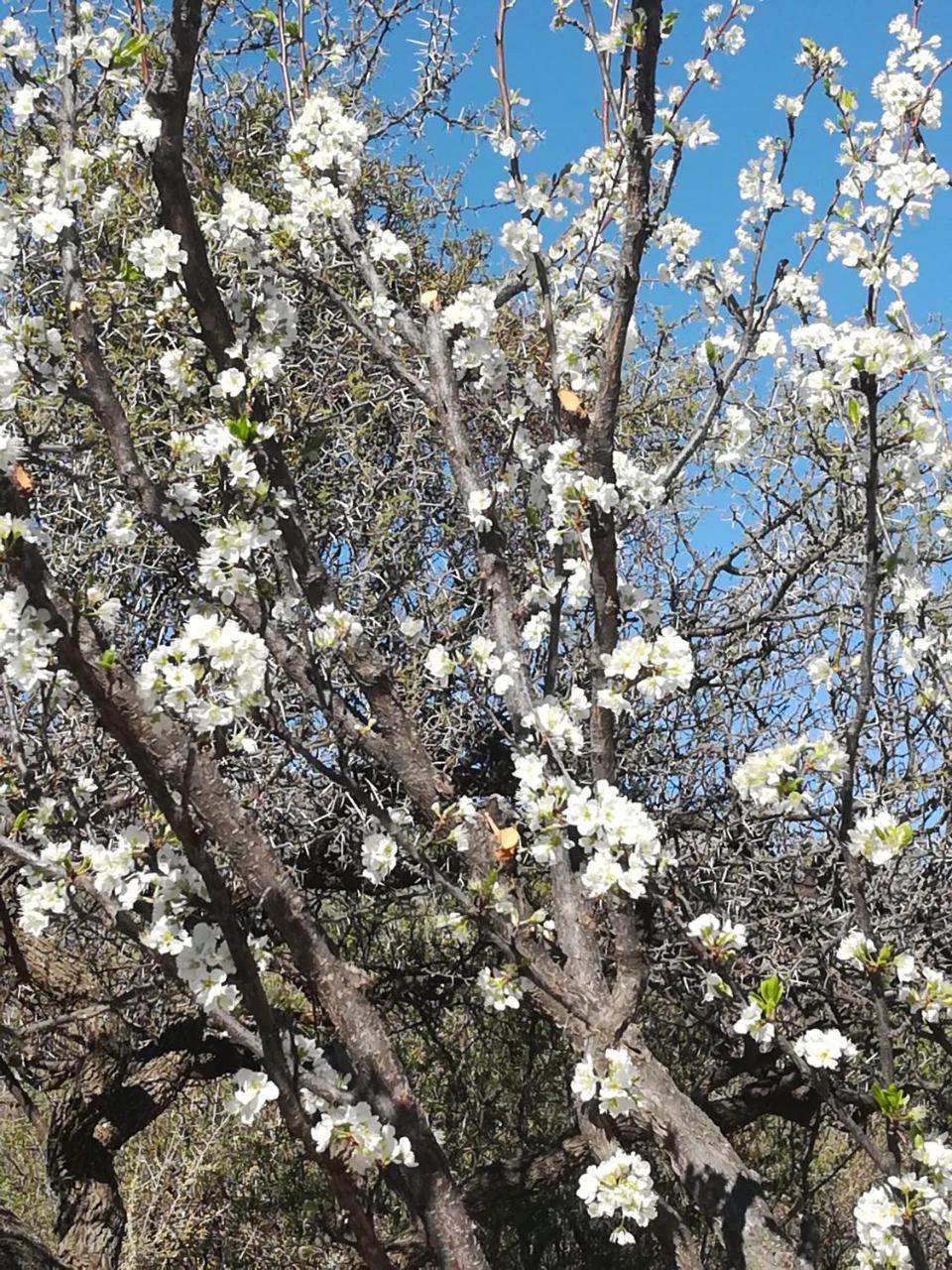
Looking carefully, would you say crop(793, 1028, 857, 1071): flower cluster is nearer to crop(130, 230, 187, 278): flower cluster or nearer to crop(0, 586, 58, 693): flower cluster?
crop(0, 586, 58, 693): flower cluster

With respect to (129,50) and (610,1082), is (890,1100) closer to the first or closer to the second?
(610,1082)

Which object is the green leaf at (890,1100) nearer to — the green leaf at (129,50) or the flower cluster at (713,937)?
the flower cluster at (713,937)

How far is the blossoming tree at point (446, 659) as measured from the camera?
2133 millimetres

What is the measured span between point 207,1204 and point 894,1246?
3.83m

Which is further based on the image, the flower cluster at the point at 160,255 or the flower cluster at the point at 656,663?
the flower cluster at the point at 160,255

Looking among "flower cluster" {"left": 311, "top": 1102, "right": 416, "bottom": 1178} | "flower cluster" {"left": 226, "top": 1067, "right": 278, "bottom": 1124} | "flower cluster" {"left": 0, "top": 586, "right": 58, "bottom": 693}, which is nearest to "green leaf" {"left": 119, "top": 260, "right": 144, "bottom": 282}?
"flower cluster" {"left": 0, "top": 586, "right": 58, "bottom": 693}

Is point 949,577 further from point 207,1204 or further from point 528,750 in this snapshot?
point 207,1204

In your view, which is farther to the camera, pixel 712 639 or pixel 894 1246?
pixel 712 639

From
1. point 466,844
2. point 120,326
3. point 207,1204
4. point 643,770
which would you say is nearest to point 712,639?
point 643,770

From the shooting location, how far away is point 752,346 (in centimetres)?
288

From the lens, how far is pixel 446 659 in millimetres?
2824

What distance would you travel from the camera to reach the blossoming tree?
84.0 inches

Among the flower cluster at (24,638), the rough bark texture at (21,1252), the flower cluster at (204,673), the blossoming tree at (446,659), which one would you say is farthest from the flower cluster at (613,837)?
the rough bark texture at (21,1252)

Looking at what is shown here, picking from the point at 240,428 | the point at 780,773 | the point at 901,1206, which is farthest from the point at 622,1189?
the point at 240,428
